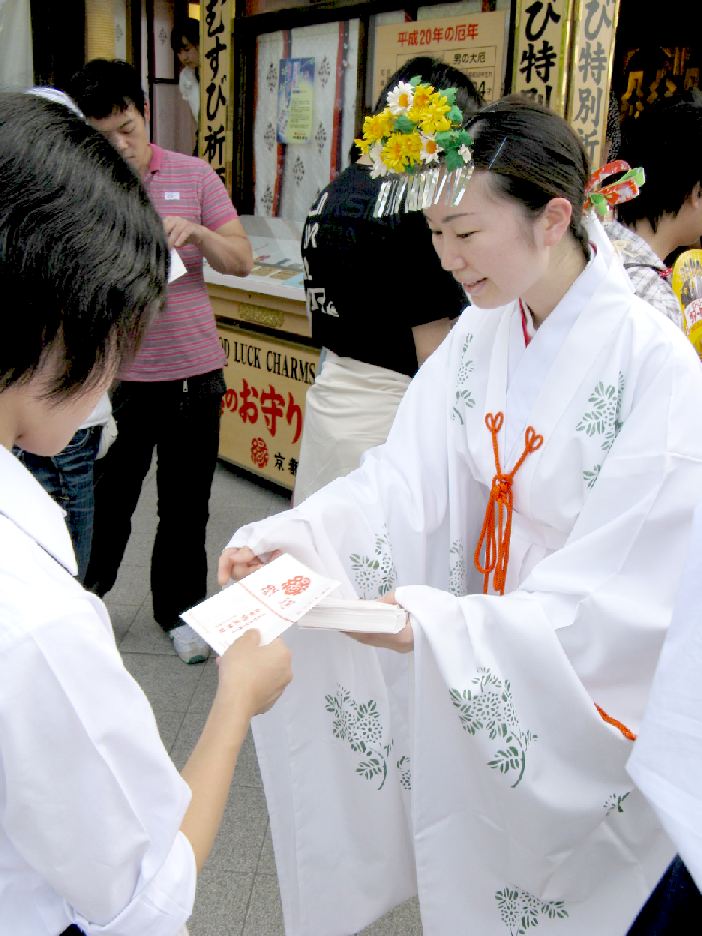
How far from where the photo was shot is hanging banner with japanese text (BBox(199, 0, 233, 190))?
4535mm

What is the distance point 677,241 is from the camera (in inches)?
94.0

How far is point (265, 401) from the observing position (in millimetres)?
4426

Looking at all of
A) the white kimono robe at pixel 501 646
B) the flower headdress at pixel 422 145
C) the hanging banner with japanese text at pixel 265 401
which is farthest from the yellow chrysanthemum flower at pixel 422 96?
the hanging banner with japanese text at pixel 265 401

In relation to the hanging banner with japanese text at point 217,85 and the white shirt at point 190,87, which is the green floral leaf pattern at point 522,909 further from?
the white shirt at point 190,87

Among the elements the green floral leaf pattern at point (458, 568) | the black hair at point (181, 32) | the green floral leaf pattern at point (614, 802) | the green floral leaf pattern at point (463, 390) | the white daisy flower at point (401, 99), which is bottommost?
the green floral leaf pattern at point (614, 802)

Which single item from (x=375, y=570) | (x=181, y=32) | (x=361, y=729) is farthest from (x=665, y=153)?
(x=181, y=32)

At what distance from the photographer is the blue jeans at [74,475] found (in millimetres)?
2182

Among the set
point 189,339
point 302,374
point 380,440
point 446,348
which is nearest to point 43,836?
point 446,348

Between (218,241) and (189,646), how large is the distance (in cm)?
137

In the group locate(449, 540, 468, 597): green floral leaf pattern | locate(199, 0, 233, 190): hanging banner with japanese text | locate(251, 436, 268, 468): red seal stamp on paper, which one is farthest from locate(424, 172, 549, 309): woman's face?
locate(199, 0, 233, 190): hanging banner with japanese text

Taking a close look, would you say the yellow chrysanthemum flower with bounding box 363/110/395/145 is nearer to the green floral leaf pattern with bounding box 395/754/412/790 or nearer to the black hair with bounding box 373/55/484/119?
the black hair with bounding box 373/55/484/119

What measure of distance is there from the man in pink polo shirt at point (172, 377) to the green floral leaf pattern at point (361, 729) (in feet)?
4.27

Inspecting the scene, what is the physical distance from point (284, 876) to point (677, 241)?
188cm

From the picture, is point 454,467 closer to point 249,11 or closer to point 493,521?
point 493,521
